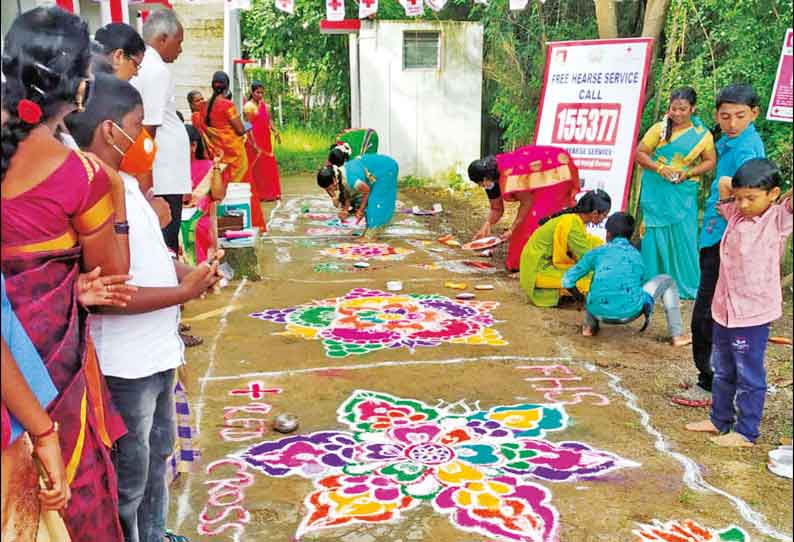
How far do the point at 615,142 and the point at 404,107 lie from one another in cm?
616

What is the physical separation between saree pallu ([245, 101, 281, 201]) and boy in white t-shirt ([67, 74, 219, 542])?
7.43 metres

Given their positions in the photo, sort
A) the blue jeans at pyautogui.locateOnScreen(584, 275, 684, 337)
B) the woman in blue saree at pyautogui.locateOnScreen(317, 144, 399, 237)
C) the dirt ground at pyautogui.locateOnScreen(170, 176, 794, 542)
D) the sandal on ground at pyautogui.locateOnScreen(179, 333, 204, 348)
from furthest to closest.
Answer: the woman in blue saree at pyautogui.locateOnScreen(317, 144, 399, 237) < the blue jeans at pyautogui.locateOnScreen(584, 275, 684, 337) < the sandal on ground at pyautogui.locateOnScreen(179, 333, 204, 348) < the dirt ground at pyautogui.locateOnScreen(170, 176, 794, 542)

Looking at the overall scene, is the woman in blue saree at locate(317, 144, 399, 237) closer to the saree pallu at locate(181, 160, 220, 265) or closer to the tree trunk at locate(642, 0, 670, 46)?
the saree pallu at locate(181, 160, 220, 265)

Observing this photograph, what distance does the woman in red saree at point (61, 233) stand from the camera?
1.57 metres

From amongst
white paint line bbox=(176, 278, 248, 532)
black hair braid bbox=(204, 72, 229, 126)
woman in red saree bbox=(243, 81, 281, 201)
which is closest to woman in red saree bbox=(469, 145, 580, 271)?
white paint line bbox=(176, 278, 248, 532)

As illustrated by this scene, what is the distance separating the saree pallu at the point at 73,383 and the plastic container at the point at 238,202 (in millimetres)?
4996

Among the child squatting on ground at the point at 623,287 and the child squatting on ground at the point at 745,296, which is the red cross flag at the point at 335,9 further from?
Answer: the child squatting on ground at the point at 745,296

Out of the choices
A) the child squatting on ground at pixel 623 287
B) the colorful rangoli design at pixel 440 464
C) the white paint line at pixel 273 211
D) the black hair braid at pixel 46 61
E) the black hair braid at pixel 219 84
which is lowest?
the white paint line at pixel 273 211

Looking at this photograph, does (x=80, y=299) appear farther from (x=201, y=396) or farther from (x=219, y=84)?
(x=219, y=84)

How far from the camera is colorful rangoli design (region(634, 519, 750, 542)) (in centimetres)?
269

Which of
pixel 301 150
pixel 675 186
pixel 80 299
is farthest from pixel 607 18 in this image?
pixel 301 150

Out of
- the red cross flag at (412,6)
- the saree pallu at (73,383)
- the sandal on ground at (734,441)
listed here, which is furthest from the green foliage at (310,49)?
the saree pallu at (73,383)

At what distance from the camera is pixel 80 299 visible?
1779 millimetres

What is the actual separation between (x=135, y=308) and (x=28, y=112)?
0.65m
